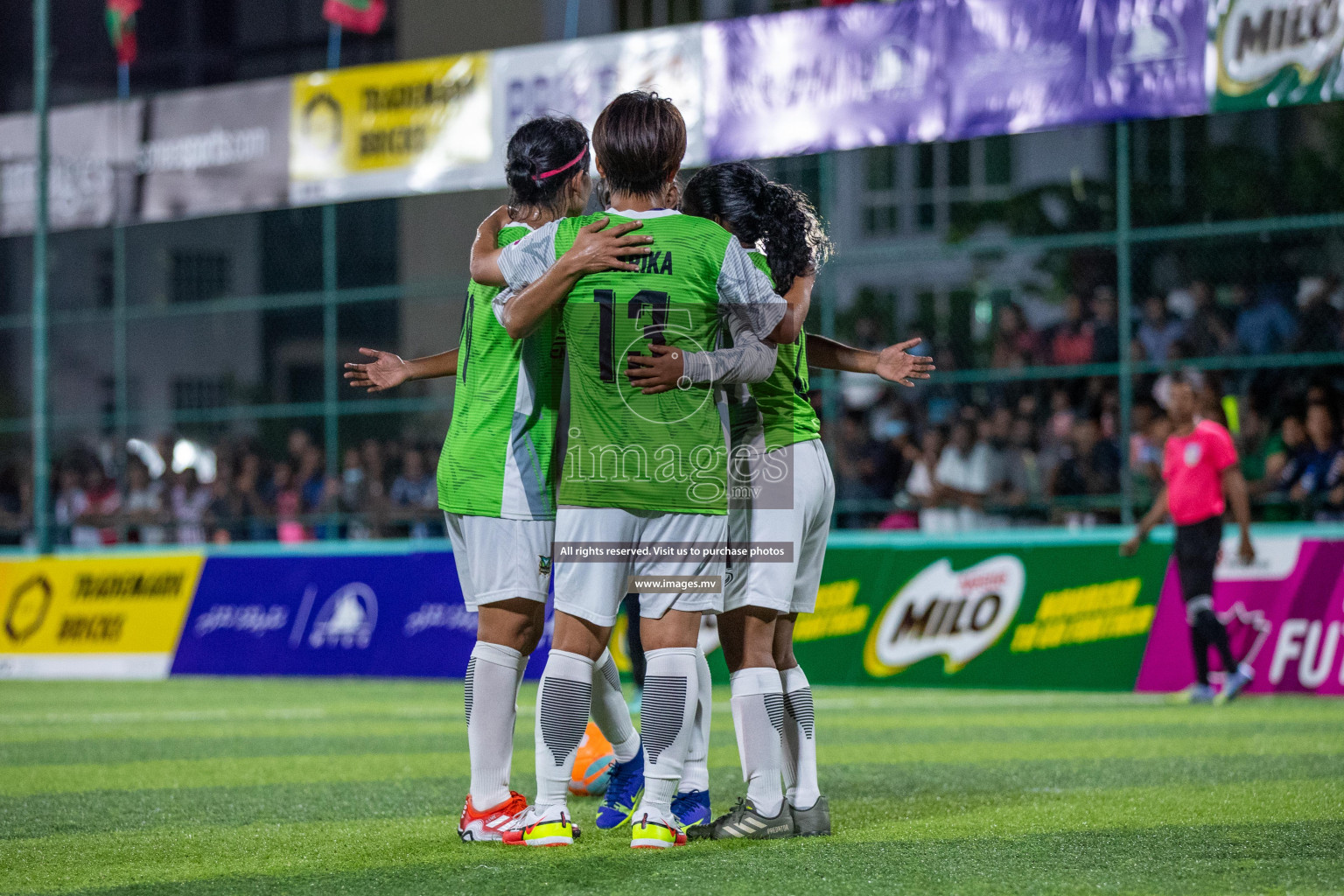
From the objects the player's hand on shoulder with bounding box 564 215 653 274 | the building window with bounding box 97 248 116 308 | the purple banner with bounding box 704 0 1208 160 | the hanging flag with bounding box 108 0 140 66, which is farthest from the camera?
the building window with bounding box 97 248 116 308

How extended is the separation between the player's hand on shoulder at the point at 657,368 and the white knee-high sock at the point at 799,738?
112 centimetres

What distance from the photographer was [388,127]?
53.7ft

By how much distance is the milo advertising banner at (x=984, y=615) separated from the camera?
1145 centimetres

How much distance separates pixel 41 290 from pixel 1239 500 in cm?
1217

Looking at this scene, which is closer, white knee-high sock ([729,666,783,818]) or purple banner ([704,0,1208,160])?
white knee-high sock ([729,666,783,818])

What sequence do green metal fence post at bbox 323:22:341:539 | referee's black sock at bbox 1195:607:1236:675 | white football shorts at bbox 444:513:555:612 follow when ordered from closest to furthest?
white football shorts at bbox 444:513:555:612
referee's black sock at bbox 1195:607:1236:675
green metal fence post at bbox 323:22:341:539

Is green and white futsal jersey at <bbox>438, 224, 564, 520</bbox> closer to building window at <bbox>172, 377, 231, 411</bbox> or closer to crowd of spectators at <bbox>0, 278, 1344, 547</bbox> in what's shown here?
crowd of spectators at <bbox>0, 278, 1344, 547</bbox>

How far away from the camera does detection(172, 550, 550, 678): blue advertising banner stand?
12992mm

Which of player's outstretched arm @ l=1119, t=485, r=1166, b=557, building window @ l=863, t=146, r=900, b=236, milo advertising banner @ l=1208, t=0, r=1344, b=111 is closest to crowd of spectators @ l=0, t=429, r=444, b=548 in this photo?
player's outstretched arm @ l=1119, t=485, r=1166, b=557

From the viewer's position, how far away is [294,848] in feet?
16.2

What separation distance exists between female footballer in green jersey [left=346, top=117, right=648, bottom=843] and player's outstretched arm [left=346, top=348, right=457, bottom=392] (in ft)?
0.93

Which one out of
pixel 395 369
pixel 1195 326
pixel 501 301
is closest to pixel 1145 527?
pixel 1195 326

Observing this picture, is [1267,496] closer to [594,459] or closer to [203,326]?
[594,459]

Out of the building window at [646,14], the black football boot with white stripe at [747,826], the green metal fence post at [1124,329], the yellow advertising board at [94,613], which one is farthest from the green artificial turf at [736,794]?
the building window at [646,14]
